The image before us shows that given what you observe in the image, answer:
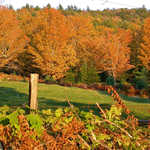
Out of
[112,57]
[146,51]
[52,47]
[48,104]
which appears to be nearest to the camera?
[48,104]

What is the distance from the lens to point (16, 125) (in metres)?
3.25

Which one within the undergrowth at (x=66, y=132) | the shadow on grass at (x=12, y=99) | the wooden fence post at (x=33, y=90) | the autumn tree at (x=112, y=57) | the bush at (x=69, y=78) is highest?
the autumn tree at (x=112, y=57)

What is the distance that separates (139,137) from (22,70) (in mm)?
31543

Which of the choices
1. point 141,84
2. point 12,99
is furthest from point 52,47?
point 12,99

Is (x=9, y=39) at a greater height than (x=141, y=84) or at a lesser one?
greater

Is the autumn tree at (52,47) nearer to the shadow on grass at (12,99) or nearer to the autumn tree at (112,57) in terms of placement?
the autumn tree at (112,57)

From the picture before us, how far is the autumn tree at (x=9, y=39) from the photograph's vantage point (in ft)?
93.3

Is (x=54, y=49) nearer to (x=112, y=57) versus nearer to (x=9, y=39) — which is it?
(x=9, y=39)

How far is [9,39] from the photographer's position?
94.8ft

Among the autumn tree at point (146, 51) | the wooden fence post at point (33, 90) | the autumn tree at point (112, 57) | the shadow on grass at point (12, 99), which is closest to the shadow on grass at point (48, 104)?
the shadow on grass at point (12, 99)

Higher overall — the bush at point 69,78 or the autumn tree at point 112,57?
the autumn tree at point 112,57

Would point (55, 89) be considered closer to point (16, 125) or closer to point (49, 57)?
point (49, 57)

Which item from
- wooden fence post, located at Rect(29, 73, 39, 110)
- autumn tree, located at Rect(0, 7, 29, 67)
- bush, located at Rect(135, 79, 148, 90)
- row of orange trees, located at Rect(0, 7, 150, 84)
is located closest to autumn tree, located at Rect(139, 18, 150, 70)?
row of orange trees, located at Rect(0, 7, 150, 84)

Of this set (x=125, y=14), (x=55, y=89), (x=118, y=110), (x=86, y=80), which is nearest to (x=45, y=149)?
(x=118, y=110)
